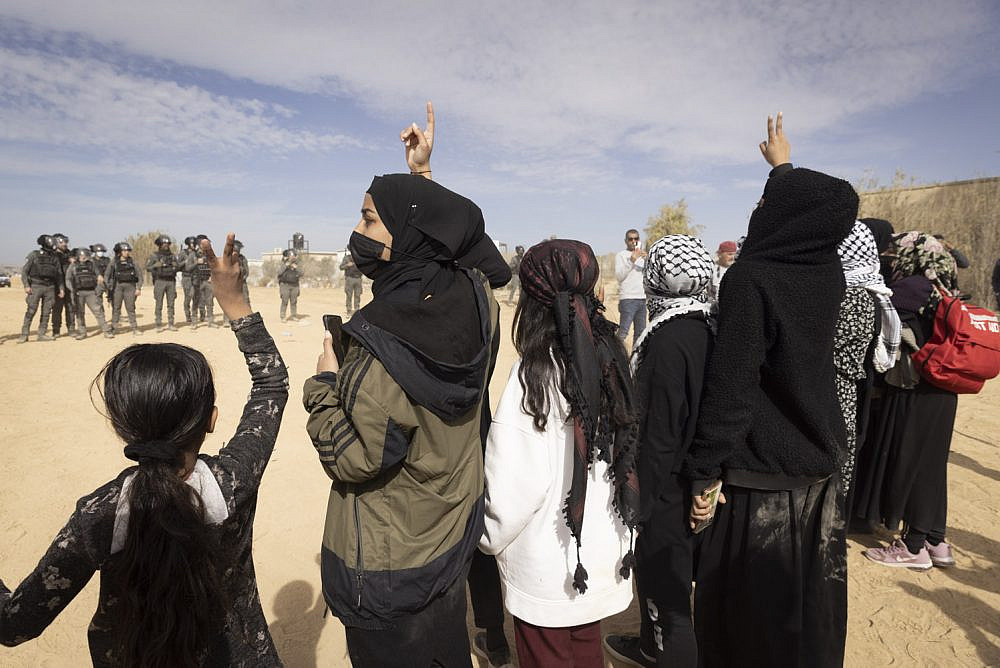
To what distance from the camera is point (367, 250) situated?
5.70ft

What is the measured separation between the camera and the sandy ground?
9.82 ft

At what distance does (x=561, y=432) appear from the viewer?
1.93 meters

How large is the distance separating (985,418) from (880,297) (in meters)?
5.79

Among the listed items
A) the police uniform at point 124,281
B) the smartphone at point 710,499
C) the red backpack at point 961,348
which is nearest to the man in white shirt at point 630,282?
the red backpack at point 961,348

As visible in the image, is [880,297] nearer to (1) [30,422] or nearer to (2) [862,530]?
(2) [862,530]

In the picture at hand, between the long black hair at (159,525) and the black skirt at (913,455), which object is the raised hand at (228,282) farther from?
the black skirt at (913,455)

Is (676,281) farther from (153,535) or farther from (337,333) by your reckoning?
(153,535)

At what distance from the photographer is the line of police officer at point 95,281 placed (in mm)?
11086

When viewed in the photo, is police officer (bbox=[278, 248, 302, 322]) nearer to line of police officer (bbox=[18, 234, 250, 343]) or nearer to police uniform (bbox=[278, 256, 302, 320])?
police uniform (bbox=[278, 256, 302, 320])

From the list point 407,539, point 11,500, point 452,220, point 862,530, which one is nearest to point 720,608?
point 407,539

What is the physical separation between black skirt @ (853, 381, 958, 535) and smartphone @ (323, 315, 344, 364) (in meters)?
3.76

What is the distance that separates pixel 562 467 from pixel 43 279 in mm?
13184

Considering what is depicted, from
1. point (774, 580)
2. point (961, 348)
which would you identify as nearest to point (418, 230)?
point (774, 580)

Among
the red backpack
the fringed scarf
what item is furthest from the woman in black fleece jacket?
the red backpack
